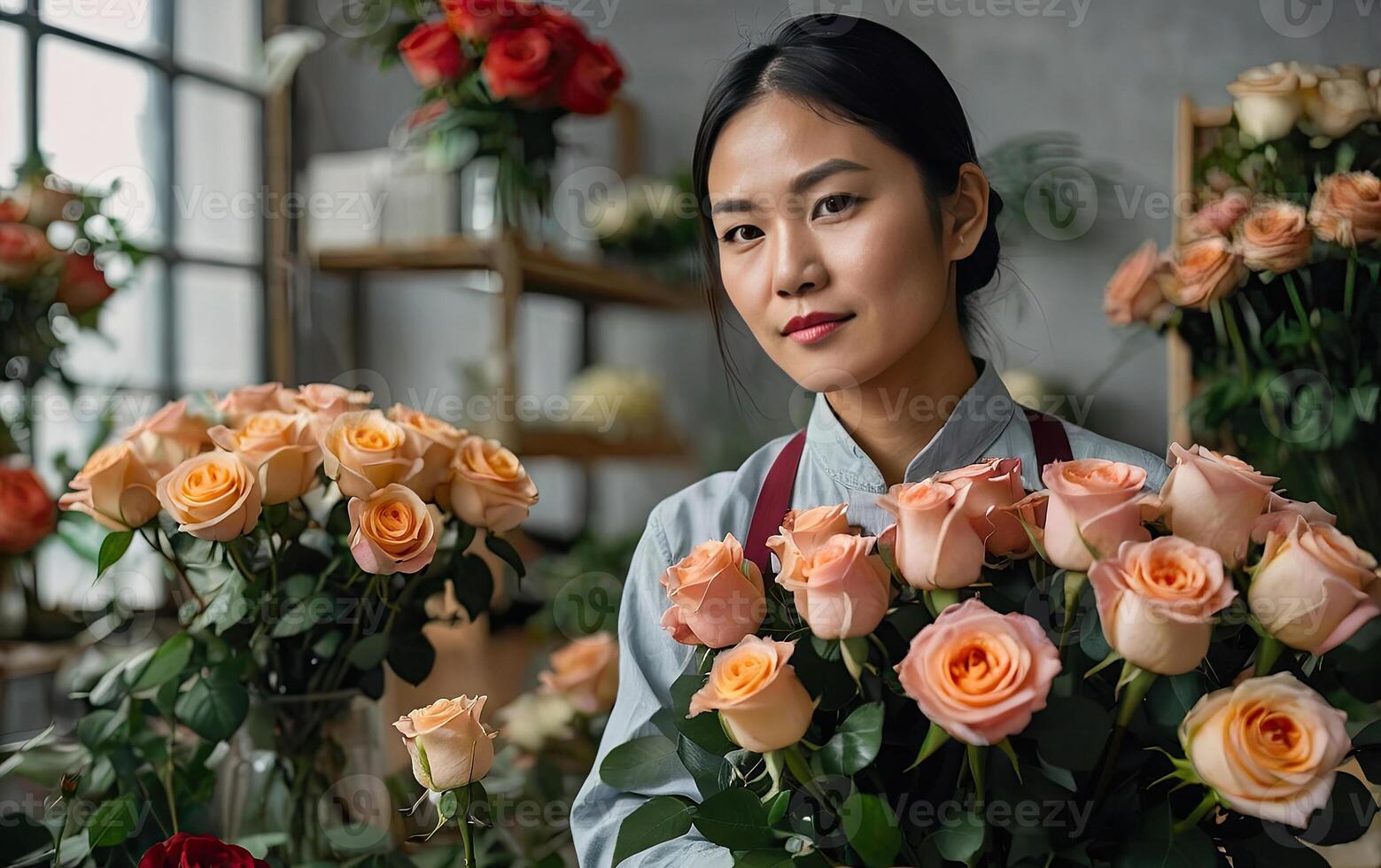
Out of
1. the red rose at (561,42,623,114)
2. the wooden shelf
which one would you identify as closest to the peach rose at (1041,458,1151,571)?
the red rose at (561,42,623,114)

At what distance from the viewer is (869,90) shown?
59 centimetres

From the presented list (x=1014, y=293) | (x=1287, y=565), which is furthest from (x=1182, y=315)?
(x=1287, y=565)

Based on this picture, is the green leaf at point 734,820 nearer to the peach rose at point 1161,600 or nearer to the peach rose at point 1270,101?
the peach rose at point 1161,600

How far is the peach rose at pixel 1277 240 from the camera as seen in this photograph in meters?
0.80

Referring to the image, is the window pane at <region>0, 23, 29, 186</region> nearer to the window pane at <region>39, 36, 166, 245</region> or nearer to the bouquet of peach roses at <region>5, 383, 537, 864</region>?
the window pane at <region>39, 36, 166, 245</region>

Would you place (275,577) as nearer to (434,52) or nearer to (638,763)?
(638,763)

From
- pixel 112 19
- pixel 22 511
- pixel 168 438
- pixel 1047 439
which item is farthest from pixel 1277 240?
pixel 112 19

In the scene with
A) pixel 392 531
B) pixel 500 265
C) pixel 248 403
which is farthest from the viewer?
pixel 500 265

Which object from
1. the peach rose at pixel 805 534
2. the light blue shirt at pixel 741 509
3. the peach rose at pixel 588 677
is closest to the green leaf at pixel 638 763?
Result: the light blue shirt at pixel 741 509

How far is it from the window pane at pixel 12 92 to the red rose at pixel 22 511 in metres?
0.60

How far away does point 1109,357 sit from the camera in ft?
4.19

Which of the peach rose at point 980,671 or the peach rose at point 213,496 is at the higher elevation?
the peach rose at point 980,671

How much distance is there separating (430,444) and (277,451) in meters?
0.08

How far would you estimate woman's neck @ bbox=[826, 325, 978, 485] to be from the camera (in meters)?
0.63
